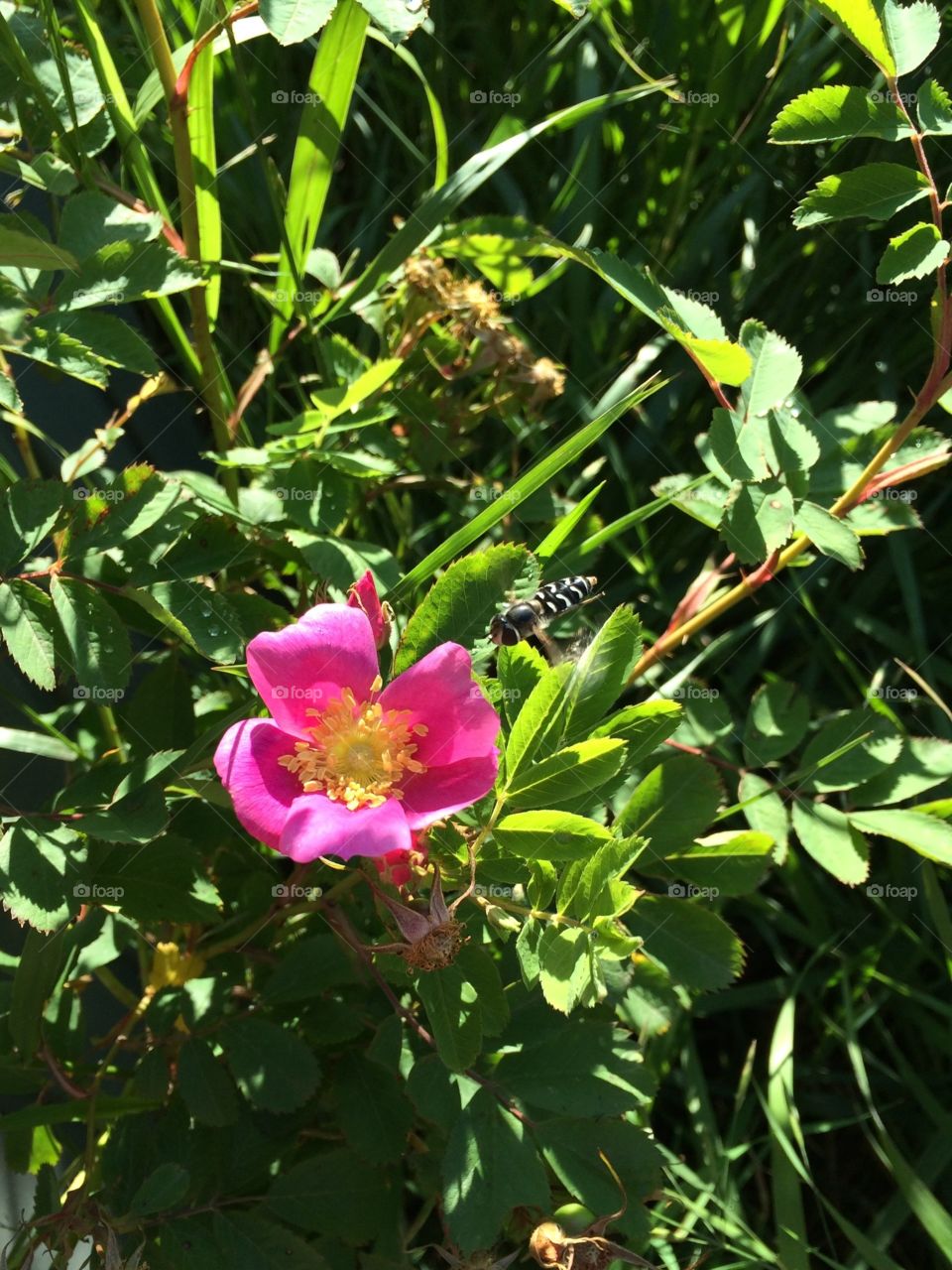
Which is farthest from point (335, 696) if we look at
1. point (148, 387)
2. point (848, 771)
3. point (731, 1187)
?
point (731, 1187)

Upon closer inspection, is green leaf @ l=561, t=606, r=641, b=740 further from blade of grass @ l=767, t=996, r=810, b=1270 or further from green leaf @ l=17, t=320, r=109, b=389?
blade of grass @ l=767, t=996, r=810, b=1270

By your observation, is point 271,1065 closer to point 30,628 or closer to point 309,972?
point 309,972

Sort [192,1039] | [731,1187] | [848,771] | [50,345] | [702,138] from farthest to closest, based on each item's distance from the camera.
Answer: [702,138] → [731,1187] → [848,771] → [192,1039] → [50,345]

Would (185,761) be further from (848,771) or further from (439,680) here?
(848,771)

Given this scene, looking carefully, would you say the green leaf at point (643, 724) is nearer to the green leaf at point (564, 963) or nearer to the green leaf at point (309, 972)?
the green leaf at point (564, 963)

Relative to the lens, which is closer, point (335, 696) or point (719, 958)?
point (335, 696)

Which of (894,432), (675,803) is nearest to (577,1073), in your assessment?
(675,803)

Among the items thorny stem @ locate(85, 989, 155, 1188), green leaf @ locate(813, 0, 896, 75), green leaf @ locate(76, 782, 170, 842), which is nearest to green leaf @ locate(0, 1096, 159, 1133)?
thorny stem @ locate(85, 989, 155, 1188)
